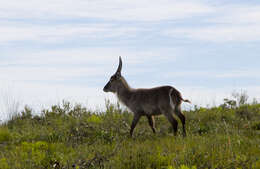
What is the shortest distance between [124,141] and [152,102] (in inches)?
88.1

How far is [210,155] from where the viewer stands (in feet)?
20.5

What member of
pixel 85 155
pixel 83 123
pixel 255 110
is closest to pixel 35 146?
pixel 85 155

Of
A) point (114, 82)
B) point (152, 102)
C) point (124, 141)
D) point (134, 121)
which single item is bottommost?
point (124, 141)

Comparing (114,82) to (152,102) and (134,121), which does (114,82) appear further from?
(152,102)

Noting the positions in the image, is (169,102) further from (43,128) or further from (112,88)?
(43,128)

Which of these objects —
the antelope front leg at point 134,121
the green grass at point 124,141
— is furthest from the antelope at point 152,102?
the green grass at point 124,141

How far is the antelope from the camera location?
971 centimetres

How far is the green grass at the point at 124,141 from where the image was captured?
611 cm

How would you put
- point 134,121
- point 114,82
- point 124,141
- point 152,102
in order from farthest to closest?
point 114,82
point 134,121
point 152,102
point 124,141

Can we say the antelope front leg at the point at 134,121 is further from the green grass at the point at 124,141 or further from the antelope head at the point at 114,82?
the antelope head at the point at 114,82

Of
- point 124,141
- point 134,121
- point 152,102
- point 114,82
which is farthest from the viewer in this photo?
point 114,82

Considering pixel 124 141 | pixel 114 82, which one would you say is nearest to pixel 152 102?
pixel 114 82

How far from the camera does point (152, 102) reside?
9.98m

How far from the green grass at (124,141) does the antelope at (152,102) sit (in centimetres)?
47
